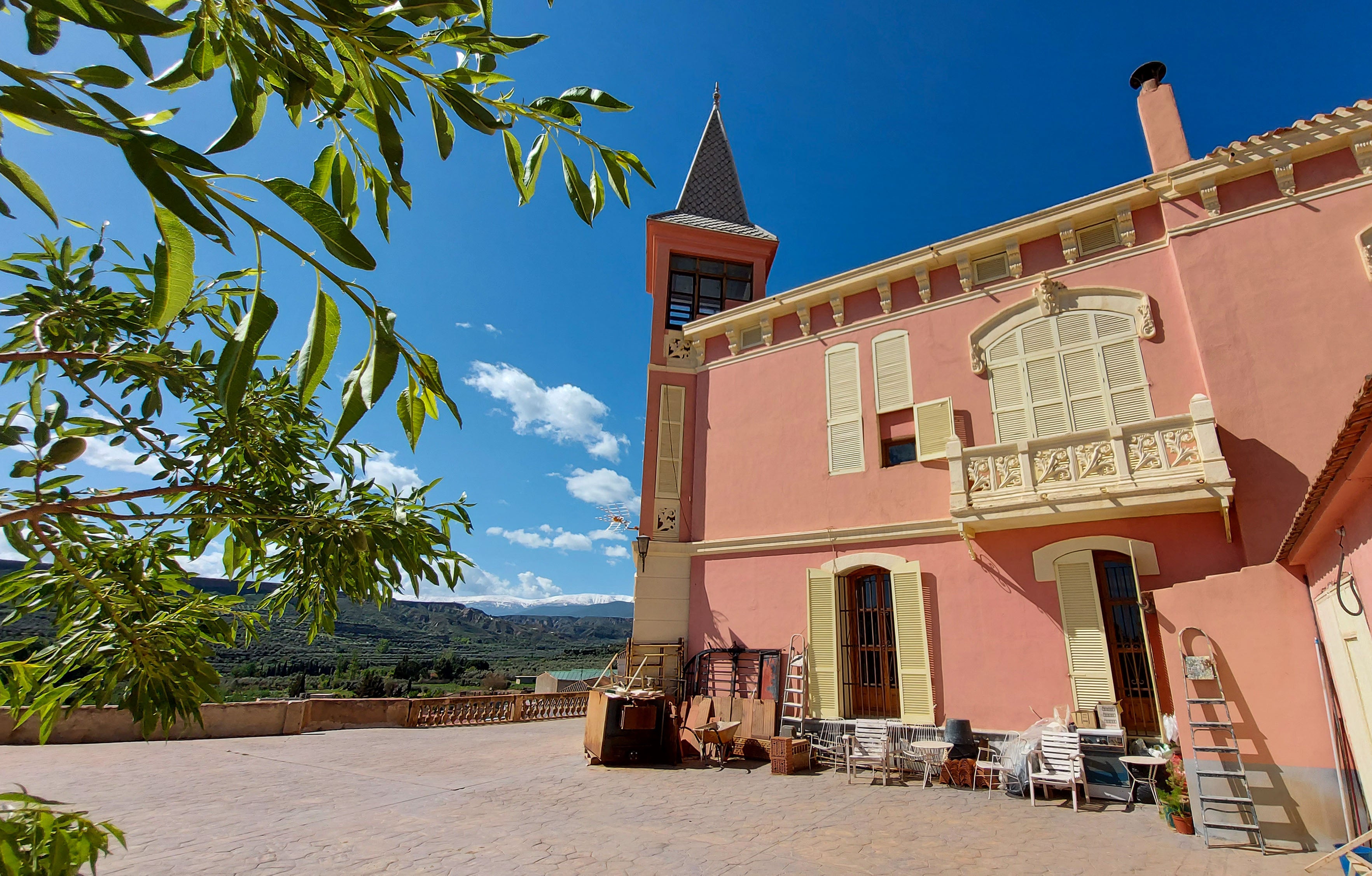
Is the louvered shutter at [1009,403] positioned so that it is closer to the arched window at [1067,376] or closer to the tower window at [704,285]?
the arched window at [1067,376]

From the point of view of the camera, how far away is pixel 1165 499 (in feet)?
26.1

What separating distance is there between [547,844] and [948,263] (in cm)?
1035

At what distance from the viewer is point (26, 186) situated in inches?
33.0

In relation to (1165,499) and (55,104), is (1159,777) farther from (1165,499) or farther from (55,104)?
(55,104)

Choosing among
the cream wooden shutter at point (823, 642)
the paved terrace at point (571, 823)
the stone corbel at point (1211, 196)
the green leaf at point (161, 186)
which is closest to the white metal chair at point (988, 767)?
the paved terrace at point (571, 823)

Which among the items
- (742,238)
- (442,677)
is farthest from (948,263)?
(442,677)

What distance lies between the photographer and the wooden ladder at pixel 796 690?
33.9ft

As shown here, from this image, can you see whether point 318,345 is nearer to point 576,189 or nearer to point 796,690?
point 576,189

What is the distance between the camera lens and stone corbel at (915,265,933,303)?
1127 centimetres

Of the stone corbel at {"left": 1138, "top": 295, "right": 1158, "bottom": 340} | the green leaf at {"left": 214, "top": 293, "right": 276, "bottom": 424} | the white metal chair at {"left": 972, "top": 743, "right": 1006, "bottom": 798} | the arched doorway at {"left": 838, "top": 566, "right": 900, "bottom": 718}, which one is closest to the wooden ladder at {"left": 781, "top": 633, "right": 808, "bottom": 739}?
the arched doorway at {"left": 838, "top": 566, "right": 900, "bottom": 718}

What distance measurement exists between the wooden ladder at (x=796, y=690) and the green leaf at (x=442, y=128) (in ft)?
34.1

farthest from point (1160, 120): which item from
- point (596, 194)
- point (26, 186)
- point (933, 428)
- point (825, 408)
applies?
point (26, 186)

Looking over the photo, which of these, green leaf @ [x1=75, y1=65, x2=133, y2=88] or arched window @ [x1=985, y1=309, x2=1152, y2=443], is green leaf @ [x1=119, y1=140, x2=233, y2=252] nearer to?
green leaf @ [x1=75, y1=65, x2=133, y2=88]

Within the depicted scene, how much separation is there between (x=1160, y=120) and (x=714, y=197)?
8946 millimetres
